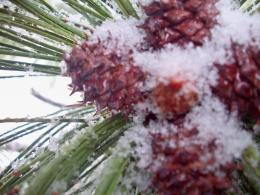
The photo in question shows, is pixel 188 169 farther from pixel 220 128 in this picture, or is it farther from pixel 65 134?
pixel 65 134

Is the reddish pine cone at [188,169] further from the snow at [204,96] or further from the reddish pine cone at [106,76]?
the reddish pine cone at [106,76]

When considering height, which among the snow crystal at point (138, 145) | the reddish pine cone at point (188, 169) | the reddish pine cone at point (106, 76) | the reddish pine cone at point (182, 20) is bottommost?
the reddish pine cone at point (188, 169)

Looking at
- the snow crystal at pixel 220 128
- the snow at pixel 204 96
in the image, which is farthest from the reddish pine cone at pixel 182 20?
the snow crystal at pixel 220 128

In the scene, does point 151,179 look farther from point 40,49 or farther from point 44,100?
point 44,100

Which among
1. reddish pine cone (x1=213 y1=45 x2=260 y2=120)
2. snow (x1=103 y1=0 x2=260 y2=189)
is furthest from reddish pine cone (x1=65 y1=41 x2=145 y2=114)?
reddish pine cone (x1=213 y1=45 x2=260 y2=120)

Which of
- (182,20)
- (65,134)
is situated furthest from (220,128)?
(65,134)
